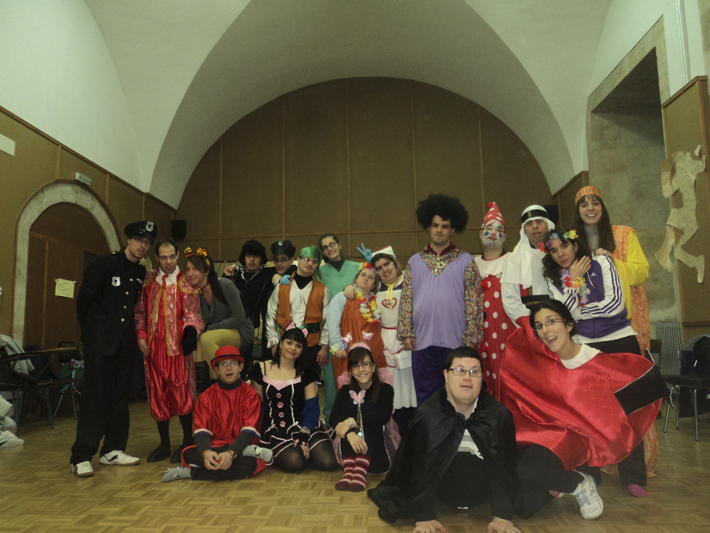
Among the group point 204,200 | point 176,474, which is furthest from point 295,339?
point 204,200

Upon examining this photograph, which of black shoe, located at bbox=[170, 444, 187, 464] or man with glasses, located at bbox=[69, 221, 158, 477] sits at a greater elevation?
man with glasses, located at bbox=[69, 221, 158, 477]

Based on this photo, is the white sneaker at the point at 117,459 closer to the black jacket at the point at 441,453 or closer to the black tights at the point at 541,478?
the black jacket at the point at 441,453

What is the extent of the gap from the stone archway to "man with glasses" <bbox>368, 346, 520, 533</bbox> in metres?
4.75

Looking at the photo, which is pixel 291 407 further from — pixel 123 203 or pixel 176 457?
pixel 123 203

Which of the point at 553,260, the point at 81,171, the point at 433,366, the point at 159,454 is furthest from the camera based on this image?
the point at 81,171

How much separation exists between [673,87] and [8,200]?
6752mm

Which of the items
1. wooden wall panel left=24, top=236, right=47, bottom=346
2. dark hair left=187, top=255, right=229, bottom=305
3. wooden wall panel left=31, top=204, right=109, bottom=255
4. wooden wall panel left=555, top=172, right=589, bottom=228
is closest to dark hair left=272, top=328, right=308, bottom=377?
dark hair left=187, top=255, right=229, bottom=305

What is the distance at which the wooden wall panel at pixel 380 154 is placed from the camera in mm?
9172

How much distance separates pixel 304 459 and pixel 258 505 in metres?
0.67

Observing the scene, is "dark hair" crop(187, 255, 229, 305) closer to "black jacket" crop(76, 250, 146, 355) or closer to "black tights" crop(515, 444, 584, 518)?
"black jacket" crop(76, 250, 146, 355)

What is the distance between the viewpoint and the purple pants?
3.08m

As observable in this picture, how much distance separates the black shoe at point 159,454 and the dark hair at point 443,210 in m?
2.43

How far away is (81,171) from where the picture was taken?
21.9 feet

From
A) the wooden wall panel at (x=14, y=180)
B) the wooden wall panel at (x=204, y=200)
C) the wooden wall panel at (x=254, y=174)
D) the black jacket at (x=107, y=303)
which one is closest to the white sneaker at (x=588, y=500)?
the black jacket at (x=107, y=303)
